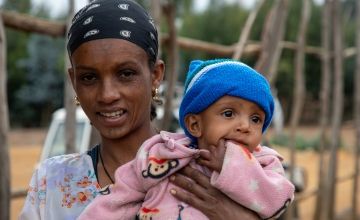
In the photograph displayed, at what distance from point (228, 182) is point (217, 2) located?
3392 cm

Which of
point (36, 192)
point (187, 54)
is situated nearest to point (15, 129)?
point (187, 54)

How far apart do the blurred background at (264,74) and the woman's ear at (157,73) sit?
1176mm

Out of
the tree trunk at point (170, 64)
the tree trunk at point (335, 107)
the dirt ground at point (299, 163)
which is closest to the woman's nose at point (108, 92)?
the tree trunk at point (170, 64)

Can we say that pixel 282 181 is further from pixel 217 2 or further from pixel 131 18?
pixel 217 2

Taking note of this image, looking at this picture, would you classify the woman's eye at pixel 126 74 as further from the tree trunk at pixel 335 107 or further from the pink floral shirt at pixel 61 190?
the tree trunk at pixel 335 107

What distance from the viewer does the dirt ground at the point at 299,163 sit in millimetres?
11030

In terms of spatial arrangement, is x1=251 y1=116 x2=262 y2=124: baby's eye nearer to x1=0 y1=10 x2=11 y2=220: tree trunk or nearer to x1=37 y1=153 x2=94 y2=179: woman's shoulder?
x1=37 y1=153 x2=94 y2=179: woman's shoulder

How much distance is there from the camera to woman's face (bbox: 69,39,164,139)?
1545 mm

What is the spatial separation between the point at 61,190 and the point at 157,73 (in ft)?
1.32

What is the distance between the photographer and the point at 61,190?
1618 mm

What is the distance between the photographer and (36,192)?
1606mm

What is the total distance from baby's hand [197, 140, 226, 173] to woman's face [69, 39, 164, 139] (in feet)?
0.72

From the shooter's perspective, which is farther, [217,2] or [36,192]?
[217,2]

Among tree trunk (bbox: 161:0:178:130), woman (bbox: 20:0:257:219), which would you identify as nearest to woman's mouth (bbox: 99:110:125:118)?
woman (bbox: 20:0:257:219)
